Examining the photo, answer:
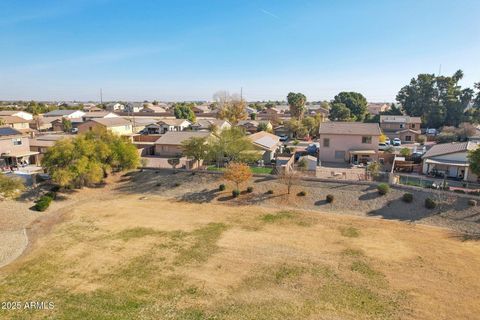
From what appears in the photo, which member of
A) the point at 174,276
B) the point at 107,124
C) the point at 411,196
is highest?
the point at 107,124

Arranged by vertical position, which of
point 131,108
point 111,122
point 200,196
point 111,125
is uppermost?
point 131,108

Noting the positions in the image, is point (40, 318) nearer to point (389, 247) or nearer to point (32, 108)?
point (389, 247)

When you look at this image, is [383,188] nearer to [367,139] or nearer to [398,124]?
[367,139]

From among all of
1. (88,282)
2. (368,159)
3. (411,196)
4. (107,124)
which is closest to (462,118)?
(368,159)

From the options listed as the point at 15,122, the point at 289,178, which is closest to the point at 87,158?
the point at 289,178

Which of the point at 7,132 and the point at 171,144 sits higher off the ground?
the point at 7,132

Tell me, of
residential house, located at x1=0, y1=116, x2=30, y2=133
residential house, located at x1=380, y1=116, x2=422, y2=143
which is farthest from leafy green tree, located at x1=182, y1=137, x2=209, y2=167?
residential house, located at x1=0, y1=116, x2=30, y2=133

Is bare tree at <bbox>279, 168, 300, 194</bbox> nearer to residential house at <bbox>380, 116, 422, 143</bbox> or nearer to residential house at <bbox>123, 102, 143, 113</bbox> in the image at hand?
residential house at <bbox>380, 116, 422, 143</bbox>
